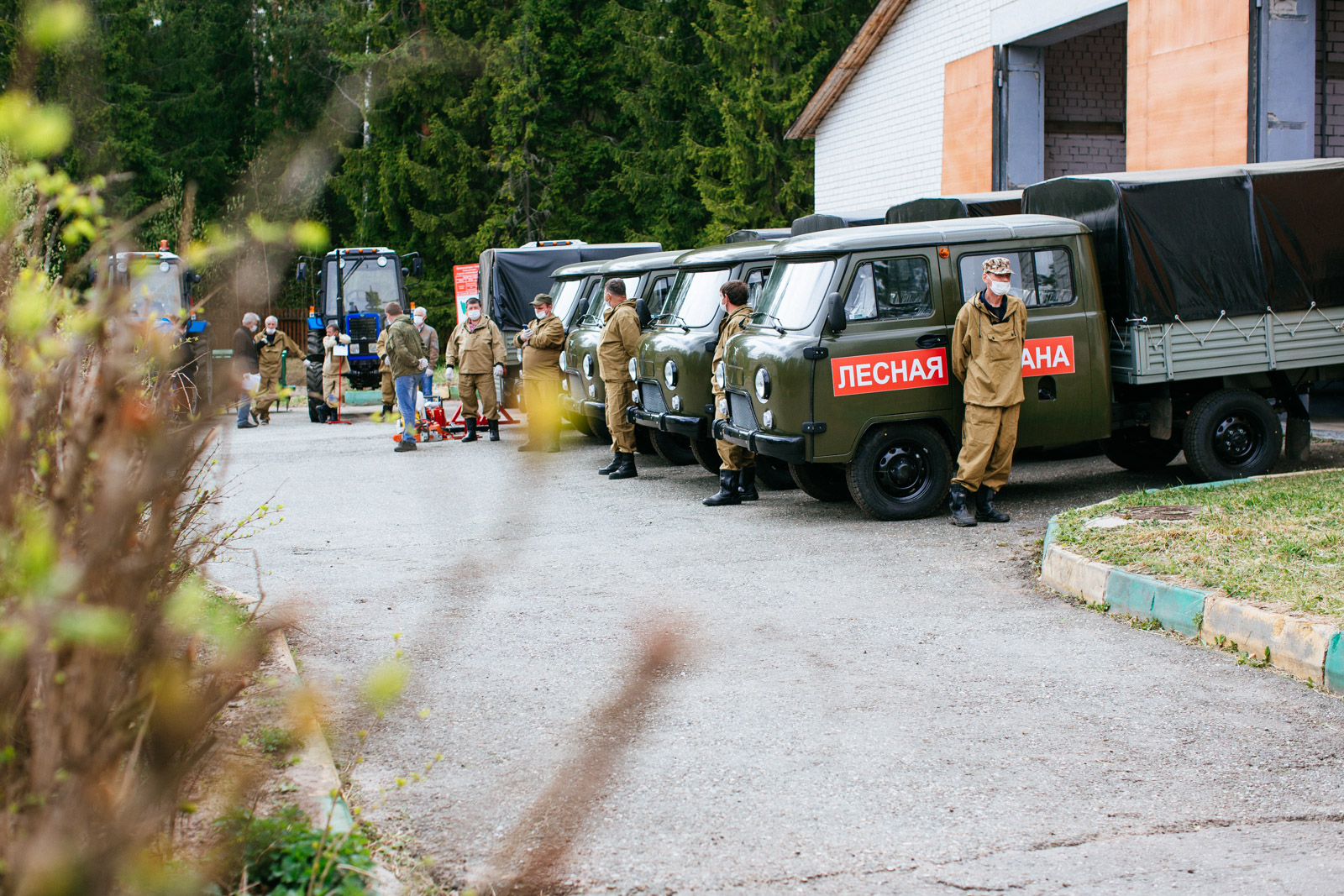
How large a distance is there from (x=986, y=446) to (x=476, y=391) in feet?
29.6

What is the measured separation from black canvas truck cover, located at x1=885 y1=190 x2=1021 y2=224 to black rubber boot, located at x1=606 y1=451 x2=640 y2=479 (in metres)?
3.83

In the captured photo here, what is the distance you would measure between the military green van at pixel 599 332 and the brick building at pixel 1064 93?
22.7ft

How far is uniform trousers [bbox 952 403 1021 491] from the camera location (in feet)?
30.1

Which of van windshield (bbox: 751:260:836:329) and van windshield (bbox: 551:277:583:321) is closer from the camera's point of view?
van windshield (bbox: 751:260:836:329)

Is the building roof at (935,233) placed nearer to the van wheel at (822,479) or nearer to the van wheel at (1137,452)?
the van wheel at (822,479)

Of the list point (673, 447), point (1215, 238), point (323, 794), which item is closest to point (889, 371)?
point (1215, 238)

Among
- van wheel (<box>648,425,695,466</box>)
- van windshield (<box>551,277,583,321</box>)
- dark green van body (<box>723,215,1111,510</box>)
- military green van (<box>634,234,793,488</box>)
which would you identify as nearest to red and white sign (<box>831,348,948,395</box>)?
dark green van body (<box>723,215,1111,510</box>)

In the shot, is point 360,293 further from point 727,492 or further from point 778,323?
point 778,323

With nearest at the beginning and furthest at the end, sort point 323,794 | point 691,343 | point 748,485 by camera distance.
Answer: point 323,794, point 748,485, point 691,343

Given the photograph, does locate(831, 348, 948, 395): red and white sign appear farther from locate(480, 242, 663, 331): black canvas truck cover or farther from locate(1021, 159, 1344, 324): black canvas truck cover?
locate(480, 242, 663, 331): black canvas truck cover

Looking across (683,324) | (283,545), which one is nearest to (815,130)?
(683,324)

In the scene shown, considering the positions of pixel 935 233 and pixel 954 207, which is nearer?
pixel 935 233

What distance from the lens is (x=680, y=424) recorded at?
11.8m

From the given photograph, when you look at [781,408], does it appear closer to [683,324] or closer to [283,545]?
[683,324]
